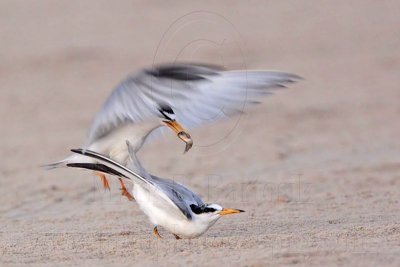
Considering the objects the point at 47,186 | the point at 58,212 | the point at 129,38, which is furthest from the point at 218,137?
the point at 129,38

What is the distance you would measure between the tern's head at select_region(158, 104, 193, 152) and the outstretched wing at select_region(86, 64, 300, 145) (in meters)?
0.04

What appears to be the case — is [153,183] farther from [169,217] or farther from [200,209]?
[200,209]

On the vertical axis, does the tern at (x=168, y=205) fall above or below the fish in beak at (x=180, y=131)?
below

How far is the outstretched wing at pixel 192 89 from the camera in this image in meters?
5.40

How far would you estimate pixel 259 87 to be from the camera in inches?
214

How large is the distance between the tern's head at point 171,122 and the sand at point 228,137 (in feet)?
2.28

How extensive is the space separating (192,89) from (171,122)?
1.44ft

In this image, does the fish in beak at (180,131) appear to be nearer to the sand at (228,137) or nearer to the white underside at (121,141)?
the white underside at (121,141)

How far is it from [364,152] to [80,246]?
15.1 feet

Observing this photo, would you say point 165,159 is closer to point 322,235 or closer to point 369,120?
point 369,120

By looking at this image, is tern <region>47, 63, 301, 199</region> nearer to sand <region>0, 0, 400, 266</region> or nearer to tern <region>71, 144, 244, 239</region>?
tern <region>71, 144, 244, 239</region>

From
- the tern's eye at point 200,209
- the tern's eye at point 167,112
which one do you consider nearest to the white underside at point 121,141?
the tern's eye at point 167,112

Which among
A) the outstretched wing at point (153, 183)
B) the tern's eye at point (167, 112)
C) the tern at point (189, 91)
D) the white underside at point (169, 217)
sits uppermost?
the tern at point (189, 91)

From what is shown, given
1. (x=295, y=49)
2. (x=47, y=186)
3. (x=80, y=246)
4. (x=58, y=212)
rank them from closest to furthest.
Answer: (x=80, y=246) → (x=58, y=212) → (x=47, y=186) → (x=295, y=49)
